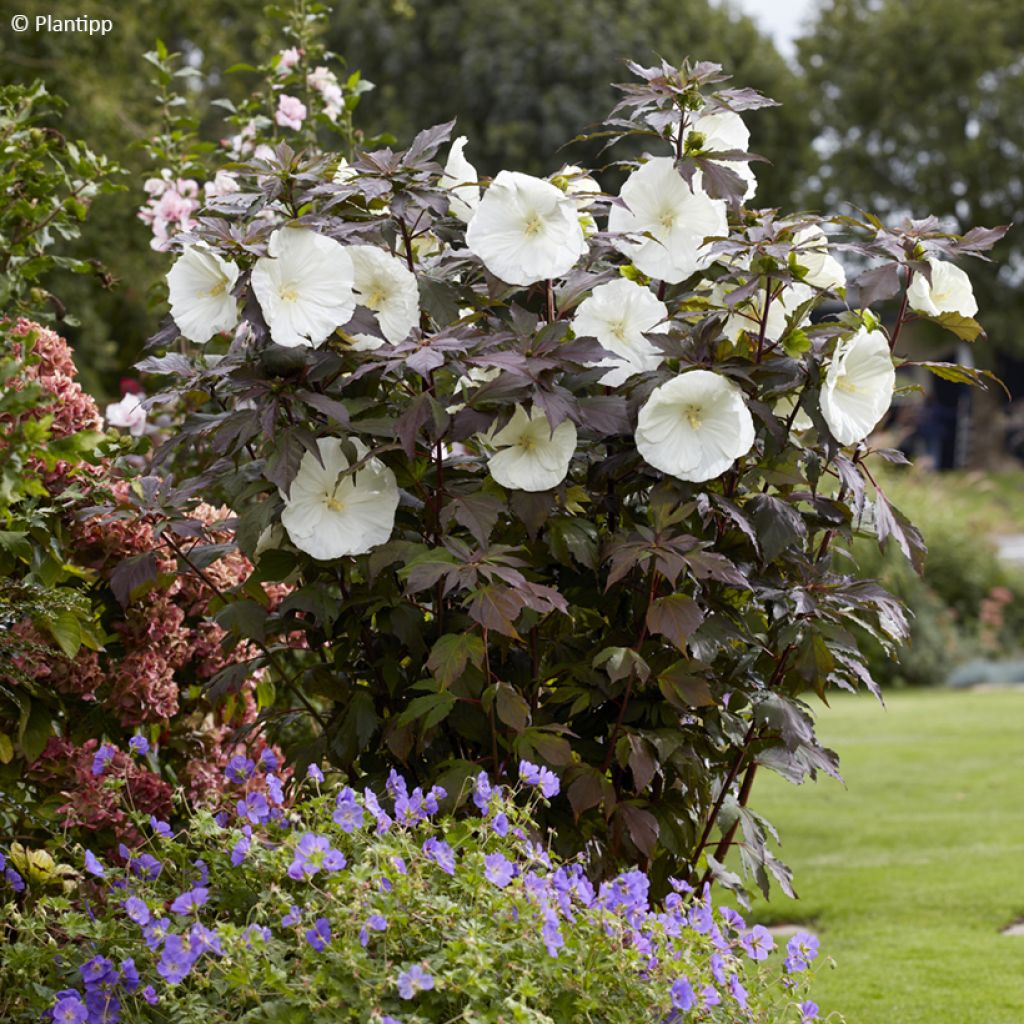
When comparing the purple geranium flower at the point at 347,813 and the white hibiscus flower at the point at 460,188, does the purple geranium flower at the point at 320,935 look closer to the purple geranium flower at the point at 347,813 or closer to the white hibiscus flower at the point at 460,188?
the purple geranium flower at the point at 347,813

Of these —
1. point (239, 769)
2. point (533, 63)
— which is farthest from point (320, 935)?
point (533, 63)

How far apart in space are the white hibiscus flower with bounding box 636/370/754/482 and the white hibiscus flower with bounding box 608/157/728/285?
0.90 ft

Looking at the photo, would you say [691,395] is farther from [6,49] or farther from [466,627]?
Result: [6,49]

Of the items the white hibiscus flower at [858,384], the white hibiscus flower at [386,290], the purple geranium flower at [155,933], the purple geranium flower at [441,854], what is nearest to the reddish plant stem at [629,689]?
the white hibiscus flower at [858,384]

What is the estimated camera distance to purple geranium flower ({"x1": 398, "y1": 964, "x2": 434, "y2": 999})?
178 cm

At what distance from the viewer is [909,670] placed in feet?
37.0

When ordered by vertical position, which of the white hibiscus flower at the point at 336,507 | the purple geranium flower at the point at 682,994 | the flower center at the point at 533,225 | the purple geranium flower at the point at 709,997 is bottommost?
the purple geranium flower at the point at 709,997

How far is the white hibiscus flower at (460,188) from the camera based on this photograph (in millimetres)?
2691

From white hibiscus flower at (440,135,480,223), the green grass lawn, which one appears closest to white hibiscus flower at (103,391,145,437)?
white hibiscus flower at (440,135,480,223)

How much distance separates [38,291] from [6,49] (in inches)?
386

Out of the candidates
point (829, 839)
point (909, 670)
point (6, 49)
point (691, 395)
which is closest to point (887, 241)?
point (691, 395)

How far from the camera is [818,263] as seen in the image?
267 cm

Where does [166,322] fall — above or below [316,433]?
above

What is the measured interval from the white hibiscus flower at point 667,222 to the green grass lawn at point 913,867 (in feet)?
5.85
